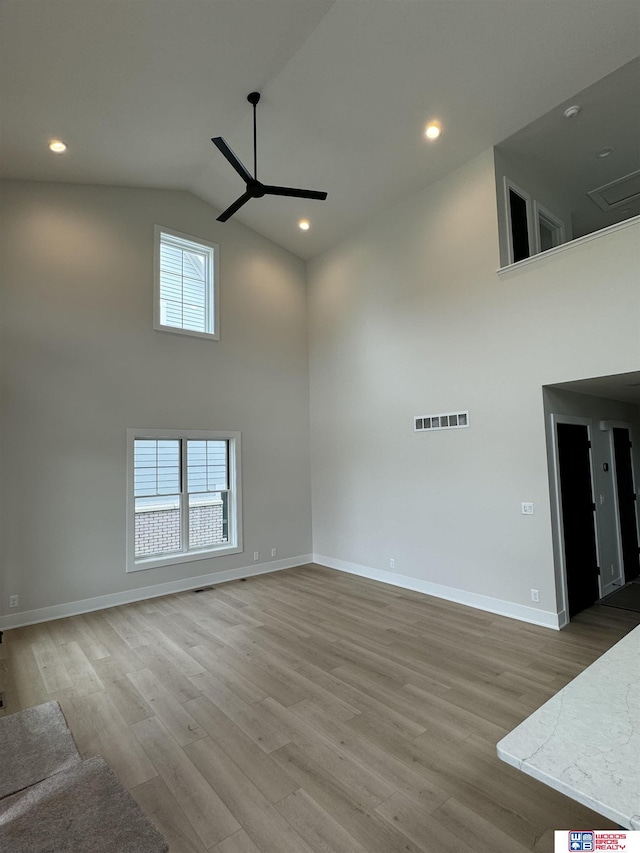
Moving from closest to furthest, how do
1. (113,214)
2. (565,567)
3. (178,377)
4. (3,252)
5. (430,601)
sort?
1. (565,567)
2. (3,252)
3. (430,601)
4. (113,214)
5. (178,377)

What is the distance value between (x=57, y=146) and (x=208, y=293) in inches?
95.2

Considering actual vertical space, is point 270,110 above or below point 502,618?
above

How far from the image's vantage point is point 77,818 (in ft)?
6.67

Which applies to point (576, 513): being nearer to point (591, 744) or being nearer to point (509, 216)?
point (509, 216)

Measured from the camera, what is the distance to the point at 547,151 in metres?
4.92

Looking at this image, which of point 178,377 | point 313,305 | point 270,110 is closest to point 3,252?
point 178,377

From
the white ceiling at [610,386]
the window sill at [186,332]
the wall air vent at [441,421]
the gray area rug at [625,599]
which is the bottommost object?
the gray area rug at [625,599]

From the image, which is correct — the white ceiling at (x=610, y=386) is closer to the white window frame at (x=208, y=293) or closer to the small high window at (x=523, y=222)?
the small high window at (x=523, y=222)

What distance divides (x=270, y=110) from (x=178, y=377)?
3355 mm

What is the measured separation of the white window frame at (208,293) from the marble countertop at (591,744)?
575cm

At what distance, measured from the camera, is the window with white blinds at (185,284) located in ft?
19.3

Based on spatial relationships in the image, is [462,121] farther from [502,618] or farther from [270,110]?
[502,618]

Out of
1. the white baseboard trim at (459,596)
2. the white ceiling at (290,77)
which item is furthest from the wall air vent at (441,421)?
the white ceiling at (290,77)

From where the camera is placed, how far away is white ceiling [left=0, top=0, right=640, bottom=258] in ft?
11.0
